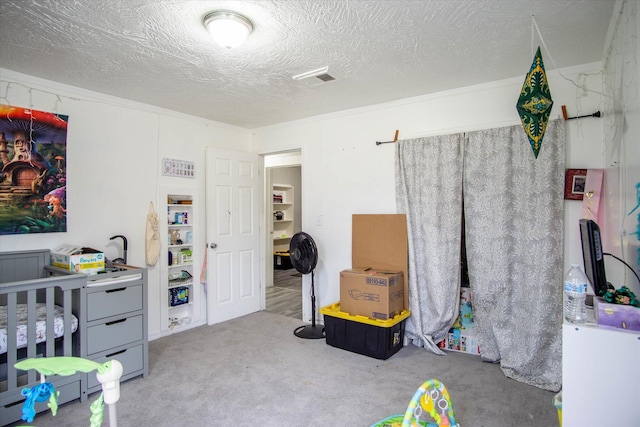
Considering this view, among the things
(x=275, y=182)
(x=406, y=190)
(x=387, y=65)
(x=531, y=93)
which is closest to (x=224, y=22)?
(x=387, y=65)

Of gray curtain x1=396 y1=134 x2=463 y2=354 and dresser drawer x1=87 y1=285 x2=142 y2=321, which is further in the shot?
gray curtain x1=396 y1=134 x2=463 y2=354

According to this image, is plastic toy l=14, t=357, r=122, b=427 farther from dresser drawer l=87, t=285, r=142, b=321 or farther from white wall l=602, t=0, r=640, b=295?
white wall l=602, t=0, r=640, b=295

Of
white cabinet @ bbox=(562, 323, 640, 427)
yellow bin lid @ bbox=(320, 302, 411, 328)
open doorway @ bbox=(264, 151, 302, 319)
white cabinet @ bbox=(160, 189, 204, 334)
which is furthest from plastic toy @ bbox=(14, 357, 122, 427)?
open doorway @ bbox=(264, 151, 302, 319)

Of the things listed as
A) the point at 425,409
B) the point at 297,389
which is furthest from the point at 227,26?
the point at 297,389

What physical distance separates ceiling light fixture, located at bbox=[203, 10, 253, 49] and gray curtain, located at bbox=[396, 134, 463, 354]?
188 centimetres

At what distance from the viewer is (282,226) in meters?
7.78

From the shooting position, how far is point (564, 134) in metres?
2.64

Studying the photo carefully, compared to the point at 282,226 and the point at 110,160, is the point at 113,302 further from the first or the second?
the point at 282,226

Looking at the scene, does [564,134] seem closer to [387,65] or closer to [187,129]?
[387,65]

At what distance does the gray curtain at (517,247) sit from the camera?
104 inches

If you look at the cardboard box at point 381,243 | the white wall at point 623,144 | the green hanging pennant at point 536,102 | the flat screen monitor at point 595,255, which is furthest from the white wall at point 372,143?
the flat screen monitor at point 595,255

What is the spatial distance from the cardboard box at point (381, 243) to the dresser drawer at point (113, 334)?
6.67ft

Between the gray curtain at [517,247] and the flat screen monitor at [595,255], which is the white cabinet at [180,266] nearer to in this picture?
the gray curtain at [517,247]

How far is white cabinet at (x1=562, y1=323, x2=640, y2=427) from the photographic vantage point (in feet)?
4.09
